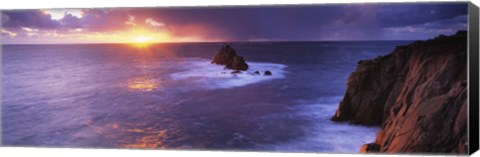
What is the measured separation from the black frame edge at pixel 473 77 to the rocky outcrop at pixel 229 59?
8.05ft

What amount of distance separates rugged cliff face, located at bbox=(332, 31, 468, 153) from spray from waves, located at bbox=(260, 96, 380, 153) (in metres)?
0.09

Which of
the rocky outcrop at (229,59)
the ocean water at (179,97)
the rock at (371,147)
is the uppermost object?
the rocky outcrop at (229,59)

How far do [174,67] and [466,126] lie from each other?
3.33m

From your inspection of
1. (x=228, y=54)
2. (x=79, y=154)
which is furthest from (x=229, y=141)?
(x=79, y=154)

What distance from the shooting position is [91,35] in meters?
7.82

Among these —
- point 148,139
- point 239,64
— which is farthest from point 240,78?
point 148,139

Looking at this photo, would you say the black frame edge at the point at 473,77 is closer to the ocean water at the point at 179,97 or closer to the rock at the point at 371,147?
the ocean water at the point at 179,97

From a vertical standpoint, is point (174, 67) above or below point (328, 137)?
above

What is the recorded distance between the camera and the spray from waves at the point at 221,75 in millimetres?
7422

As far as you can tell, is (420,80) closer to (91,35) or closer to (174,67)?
(174,67)

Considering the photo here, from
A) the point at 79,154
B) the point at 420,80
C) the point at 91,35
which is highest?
the point at 91,35

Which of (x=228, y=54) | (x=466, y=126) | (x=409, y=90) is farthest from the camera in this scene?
(x=228, y=54)

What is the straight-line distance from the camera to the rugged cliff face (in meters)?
6.47

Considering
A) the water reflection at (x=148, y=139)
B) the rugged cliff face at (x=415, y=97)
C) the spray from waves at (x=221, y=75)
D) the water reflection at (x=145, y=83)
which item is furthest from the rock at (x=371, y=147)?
the water reflection at (x=145, y=83)
